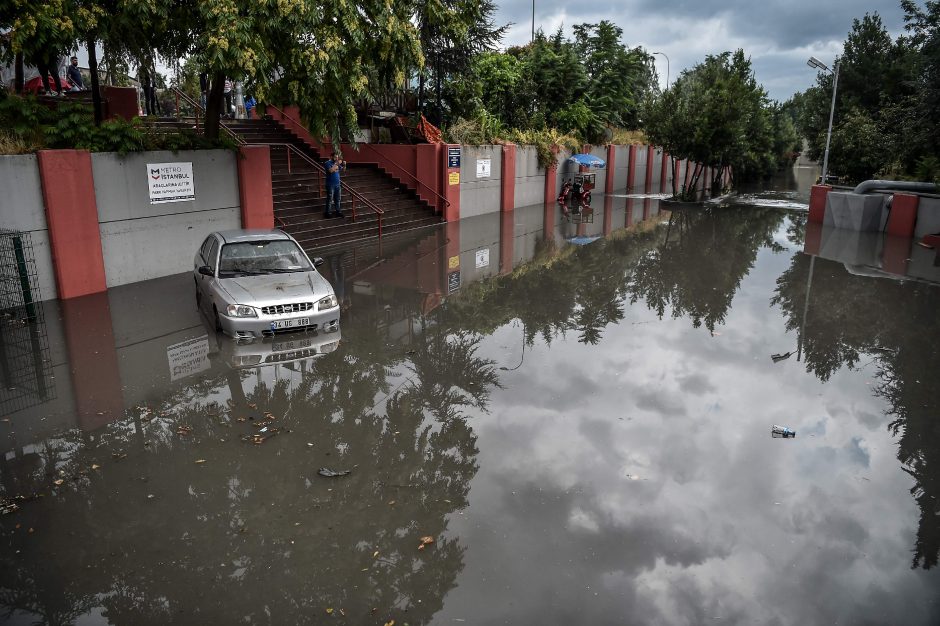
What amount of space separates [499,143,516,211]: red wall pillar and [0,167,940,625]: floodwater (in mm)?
15445

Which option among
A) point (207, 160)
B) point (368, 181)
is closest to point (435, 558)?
point (207, 160)

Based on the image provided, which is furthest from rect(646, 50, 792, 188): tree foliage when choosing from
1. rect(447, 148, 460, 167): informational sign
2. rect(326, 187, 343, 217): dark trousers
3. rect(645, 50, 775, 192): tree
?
rect(326, 187, 343, 217): dark trousers

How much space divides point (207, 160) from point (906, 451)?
45.4ft

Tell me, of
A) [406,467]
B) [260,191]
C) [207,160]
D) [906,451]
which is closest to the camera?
[406,467]

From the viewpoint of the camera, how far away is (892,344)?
10.1 m

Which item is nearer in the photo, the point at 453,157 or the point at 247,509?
the point at 247,509

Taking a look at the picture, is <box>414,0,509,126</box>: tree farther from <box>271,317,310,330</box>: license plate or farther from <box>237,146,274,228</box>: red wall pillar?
<box>271,317,310,330</box>: license plate

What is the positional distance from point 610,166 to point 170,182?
2807cm

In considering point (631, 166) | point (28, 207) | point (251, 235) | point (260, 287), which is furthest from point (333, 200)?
point (631, 166)

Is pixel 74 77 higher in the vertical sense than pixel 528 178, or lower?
higher

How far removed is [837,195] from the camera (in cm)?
2323

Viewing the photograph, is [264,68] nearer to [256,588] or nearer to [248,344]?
[248,344]

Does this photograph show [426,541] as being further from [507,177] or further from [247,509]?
[507,177]

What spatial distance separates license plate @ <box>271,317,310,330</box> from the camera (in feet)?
30.3
